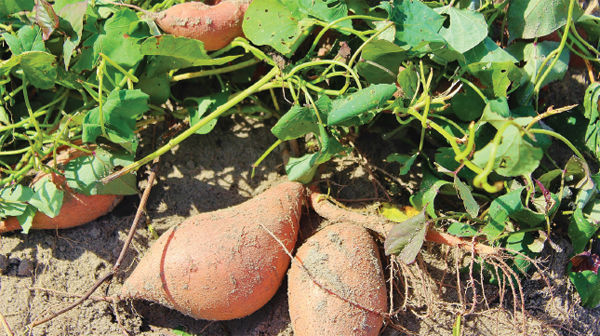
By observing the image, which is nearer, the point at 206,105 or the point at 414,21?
the point at 414,21

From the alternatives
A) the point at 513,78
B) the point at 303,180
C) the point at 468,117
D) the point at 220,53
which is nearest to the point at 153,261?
the point at 303,180

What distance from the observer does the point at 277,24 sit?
1.13m

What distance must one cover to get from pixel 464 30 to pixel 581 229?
0.51 m

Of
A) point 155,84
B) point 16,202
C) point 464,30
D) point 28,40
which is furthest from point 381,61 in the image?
point 16,202

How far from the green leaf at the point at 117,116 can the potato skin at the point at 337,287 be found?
0.47 metres

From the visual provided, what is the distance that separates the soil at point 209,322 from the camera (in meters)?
1.16

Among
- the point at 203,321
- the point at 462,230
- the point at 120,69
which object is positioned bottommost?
the point at 203,321

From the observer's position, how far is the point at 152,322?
123 centimetres

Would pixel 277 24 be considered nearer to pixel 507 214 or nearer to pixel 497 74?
pixel 497 74

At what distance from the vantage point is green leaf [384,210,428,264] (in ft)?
3.46

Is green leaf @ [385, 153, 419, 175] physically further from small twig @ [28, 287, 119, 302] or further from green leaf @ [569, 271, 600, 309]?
small twig @ [28, 287, 119, 302]

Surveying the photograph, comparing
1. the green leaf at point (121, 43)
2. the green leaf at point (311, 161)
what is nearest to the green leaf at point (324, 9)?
the green leaf at point (311, 161)

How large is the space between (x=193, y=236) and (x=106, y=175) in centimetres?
27

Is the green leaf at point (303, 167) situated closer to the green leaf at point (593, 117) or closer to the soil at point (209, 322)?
the soil at point (209, 322)
